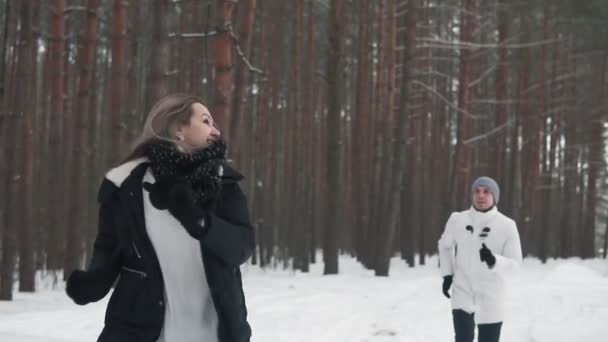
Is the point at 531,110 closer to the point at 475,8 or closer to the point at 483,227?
the point at 475,8

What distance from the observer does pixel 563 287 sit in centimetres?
1488

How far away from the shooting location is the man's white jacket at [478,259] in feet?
21.1

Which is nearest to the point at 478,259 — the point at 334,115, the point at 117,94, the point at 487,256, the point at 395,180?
the point at 487,256

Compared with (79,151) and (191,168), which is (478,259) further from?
(79,151)

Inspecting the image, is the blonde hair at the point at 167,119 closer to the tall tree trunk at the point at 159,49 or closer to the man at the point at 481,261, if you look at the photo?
the man at the point at 481,261

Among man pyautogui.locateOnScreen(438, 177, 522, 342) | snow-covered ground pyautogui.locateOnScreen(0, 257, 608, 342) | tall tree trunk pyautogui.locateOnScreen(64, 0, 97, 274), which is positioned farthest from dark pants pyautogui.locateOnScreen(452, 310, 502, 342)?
tall tree trunk pyautogui.locateOnScreen(64, 0, 97, 274)

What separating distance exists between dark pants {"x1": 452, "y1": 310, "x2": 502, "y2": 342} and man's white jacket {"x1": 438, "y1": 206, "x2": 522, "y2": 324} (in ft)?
0.18

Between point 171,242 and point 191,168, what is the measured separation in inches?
10.7

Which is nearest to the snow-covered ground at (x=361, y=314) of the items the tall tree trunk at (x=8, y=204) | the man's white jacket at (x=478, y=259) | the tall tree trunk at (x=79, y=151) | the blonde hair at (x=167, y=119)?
the tall tree trunk at (x=8, y=204)

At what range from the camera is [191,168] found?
286 centimetres

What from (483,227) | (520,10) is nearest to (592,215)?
(520,10)

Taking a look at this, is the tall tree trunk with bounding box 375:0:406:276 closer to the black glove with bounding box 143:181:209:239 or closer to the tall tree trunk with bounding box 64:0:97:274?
the tall tree trunk with bounding box 64:0:97:274

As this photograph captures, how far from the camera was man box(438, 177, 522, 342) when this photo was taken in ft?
21.1

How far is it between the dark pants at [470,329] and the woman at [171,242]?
152 inches
